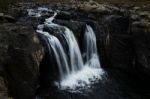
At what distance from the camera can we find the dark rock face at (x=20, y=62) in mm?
13703

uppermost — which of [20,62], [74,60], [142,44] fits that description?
[20,62]

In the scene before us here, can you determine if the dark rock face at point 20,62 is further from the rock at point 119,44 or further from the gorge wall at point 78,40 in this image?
the rock at point 119,44

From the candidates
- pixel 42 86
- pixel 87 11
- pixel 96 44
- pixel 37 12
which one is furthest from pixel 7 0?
pixel 42 86

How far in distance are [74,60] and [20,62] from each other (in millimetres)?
5047

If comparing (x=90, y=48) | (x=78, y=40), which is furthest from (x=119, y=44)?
(x=78, y=40)

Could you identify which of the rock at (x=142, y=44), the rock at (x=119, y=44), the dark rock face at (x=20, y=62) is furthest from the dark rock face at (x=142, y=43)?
the dark rock face at (x=20, y=62)

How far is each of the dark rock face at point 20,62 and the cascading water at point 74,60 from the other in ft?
7.49

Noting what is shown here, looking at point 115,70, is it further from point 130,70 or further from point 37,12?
point 37,12

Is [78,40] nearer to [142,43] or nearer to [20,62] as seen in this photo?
[142,43]

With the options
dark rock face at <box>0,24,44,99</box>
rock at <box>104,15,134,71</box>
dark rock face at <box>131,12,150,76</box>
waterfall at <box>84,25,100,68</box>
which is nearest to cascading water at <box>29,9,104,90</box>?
waterfall at <box>84,25,100,68</box>

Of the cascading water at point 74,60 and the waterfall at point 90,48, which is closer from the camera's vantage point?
the cascading water at point 74,60

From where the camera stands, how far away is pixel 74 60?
1833 centimetres

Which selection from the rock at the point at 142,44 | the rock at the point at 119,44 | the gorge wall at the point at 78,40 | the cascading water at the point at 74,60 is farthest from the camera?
the rock at the point at 119,44

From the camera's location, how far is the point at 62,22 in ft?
65.4
